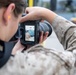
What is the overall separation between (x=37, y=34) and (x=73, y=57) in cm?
32

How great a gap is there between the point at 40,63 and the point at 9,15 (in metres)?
0.20

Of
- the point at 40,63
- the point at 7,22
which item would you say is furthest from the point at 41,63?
the point at 7,22

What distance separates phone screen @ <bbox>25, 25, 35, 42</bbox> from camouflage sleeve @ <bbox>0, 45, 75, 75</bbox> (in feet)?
0.90

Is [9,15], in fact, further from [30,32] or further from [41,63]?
[30,32]

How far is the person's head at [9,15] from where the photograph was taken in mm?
942

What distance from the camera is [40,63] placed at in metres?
1.01

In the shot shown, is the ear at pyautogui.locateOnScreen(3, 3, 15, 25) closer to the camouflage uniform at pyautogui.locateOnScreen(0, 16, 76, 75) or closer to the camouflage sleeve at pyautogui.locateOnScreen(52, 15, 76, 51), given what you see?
the camouflage uniform at pyautogui.locateOnScreen(0, 16, 76, 75)

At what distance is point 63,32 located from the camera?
3.98 ft

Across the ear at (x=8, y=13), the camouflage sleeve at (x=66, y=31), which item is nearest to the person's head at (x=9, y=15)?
the ear at (x=8, y=13)

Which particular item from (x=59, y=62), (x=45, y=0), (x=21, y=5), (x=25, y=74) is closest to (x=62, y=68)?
(x=59, y=62)

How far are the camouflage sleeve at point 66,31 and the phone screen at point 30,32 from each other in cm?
12

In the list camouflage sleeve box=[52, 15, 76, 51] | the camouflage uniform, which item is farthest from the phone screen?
the camouflage uniform

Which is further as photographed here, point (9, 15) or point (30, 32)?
point (30, 32)

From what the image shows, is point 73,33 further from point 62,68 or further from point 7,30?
point 7,30
